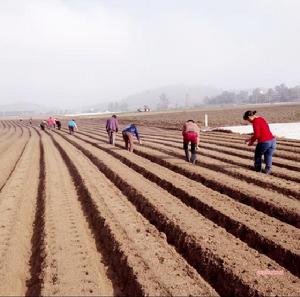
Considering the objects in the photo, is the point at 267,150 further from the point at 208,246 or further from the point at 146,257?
the point at 146,257

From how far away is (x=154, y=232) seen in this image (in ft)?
20.9

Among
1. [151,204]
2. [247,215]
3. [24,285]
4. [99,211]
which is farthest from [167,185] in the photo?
[24,285]

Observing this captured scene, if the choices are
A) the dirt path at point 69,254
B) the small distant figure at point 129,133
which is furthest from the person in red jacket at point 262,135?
the small distant figure at point 129,133

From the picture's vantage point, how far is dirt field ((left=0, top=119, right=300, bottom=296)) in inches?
181

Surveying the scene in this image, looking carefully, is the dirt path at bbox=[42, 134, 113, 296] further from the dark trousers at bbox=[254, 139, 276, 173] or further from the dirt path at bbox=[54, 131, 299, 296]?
the dark trousers at bbox=[254, 139, 276, 173]

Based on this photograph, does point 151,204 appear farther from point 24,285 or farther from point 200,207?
point 24,285

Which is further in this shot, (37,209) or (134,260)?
(37,209)

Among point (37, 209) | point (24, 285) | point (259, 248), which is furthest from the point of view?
point (37, 209)

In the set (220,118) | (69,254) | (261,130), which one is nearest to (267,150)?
(261,130)

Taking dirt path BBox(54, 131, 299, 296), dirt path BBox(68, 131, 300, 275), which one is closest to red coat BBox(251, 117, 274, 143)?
dirt path BBox(68, 131, 300, 275)

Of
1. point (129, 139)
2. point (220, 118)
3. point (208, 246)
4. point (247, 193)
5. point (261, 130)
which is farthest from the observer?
point (220, 118)

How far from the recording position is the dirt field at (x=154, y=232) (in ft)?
15.1

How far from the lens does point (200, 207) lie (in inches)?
299

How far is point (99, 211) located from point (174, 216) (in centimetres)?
143
